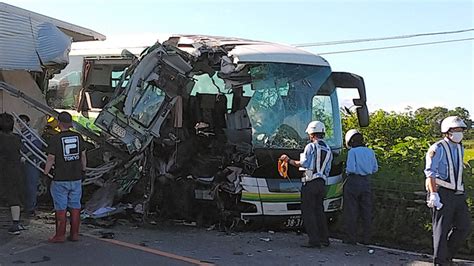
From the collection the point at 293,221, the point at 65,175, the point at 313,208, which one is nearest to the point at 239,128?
the point at 293,221

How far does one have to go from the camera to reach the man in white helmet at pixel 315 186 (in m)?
9.42

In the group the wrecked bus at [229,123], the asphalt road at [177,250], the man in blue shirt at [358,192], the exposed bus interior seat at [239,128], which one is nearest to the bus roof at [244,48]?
the wrecked bus at [229,123]

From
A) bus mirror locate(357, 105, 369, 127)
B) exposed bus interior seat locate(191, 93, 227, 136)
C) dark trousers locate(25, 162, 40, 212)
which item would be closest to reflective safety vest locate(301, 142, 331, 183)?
bus mirror locate(357, 105, 369, 127)

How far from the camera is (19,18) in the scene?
1078cm

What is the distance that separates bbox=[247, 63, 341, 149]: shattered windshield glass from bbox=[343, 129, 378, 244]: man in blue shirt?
3.40 feet

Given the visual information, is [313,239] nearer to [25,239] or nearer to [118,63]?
[25,239]

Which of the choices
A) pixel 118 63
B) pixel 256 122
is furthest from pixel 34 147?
pixel 256 122

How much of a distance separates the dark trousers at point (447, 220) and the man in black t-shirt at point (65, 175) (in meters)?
4.83

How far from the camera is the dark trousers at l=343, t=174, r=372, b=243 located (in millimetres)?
9758

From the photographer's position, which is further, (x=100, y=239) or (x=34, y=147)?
(x=34, y=147)

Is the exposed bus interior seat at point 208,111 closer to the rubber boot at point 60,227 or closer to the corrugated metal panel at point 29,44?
the corrugated metal panel at point 29,44

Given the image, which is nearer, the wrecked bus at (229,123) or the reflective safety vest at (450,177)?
the reflective safety vest at (450,177)

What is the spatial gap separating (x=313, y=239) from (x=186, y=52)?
3.58 m

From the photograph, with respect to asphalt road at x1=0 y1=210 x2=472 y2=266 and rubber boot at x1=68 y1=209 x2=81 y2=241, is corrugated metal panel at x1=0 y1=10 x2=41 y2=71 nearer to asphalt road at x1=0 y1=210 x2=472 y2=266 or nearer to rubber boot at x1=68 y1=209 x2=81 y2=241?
asphalt road at x1=0 y1=210 x2=472 y2=266
